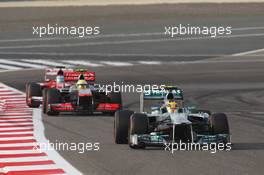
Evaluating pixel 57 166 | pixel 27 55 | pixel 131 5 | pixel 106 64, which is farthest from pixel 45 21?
pixel 57 166

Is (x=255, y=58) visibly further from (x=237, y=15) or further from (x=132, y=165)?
(x=132, y=165)

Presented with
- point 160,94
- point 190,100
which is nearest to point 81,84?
point 160,94

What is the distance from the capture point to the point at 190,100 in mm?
31703

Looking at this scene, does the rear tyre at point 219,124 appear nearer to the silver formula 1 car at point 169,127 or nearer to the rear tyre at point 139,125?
the silver formula 1 car at point 169,127

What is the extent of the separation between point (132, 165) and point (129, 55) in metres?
33.4

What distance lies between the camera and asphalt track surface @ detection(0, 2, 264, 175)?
56.4 ft

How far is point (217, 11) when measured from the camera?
7169 centimetres

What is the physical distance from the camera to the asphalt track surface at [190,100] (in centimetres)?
1720

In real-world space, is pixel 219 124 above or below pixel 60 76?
below

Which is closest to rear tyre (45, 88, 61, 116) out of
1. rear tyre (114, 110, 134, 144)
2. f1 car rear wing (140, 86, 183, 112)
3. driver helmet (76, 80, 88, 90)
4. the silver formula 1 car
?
driver helmet (76, 80, 88, 90)

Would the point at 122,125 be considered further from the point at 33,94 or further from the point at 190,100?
the point at 190,100

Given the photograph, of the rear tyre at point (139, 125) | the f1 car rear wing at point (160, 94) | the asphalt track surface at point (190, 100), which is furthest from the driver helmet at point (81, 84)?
the rear tyre at point (139, 125)

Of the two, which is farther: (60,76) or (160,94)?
(60,76)

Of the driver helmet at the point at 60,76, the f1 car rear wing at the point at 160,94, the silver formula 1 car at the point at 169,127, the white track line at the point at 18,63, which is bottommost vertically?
the silver formula 1 car at the point at 169,127
